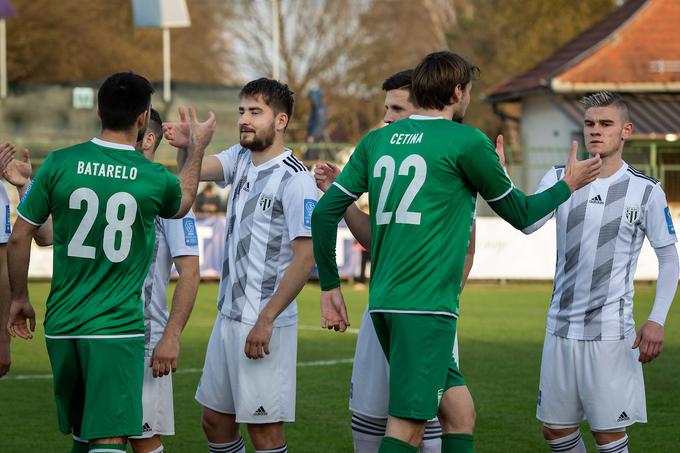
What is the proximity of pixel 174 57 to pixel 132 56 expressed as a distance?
20.8 feet

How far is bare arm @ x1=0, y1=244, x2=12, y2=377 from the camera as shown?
6355mm

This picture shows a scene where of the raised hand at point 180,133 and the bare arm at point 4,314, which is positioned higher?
the raised hand at point 180,133

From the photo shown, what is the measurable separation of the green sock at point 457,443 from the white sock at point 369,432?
0.57 meters

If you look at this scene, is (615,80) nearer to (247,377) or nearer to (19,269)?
(247,377)

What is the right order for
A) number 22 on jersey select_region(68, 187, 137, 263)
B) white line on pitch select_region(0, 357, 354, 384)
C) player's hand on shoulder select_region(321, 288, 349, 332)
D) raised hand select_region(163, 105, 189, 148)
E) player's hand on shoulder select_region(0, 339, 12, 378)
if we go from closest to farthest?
1. number 22 on jersey select_region(68, 187, 137, 263)
2. player's hand on shoulder select_region(321, 288, 349, 332)
3. raised hand select_region(163, 105, 189, 148)
4. player's hand on shoulder select_region(0, 339, 12, 378)
5. white line on pitch select_region(0, 357, 354, 384)

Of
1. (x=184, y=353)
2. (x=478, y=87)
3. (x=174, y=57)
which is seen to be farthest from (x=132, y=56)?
(x=184, y=353)

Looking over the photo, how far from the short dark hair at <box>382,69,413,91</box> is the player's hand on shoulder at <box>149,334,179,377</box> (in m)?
1.75

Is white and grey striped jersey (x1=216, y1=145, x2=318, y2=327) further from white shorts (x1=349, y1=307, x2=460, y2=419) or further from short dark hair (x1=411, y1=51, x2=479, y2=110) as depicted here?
short dark hair (x1=411, y1=51, x2=479, y2=110)

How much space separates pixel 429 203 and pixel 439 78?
0.56 metres

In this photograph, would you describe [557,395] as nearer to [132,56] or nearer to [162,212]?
[162,212]

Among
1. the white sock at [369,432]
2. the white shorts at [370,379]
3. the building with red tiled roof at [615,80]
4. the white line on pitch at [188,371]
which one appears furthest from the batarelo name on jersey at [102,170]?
the building with red tiled roof at [615,80]

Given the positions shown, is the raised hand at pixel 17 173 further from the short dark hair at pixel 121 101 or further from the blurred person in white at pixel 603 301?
the blurred person in white at pixel 603 301

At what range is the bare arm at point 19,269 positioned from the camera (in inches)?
221

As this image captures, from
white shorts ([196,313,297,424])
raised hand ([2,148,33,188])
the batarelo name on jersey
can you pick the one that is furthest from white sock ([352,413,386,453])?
raised hand ([2,148,33,188])
